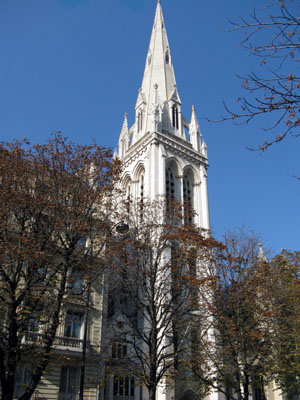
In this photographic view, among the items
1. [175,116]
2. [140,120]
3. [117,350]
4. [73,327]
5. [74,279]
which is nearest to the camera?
[74,279]

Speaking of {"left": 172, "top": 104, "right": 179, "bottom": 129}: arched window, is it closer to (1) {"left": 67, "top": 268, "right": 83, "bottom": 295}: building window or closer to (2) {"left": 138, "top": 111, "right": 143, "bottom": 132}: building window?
(2) {"left": 138, "top": 111, "right": 143, "bottom": 132}: building window

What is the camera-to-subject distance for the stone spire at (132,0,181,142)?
2015 inches

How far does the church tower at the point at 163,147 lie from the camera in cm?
4457

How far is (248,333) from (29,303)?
40.0ft

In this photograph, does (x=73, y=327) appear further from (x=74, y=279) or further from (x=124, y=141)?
(x=124, y=141)

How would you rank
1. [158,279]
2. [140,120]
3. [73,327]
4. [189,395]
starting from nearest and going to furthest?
[158,279] < [73,327] < [189,395] < [140,120]

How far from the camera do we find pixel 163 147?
4531cm

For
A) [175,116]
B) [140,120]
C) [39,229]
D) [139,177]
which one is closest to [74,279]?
[39,229]

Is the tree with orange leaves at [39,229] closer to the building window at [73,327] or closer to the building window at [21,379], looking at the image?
the building window at [21,379]

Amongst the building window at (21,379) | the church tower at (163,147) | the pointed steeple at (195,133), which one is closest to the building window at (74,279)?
the building window at (21,379)

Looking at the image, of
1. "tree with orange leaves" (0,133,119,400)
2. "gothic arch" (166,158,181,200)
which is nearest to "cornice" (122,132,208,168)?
"gothic arch" (166,158,181,200)

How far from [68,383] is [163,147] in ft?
96.1

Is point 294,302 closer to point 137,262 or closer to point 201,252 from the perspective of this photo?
point 201,252

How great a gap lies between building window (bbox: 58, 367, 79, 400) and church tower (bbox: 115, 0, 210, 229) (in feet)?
72.5
